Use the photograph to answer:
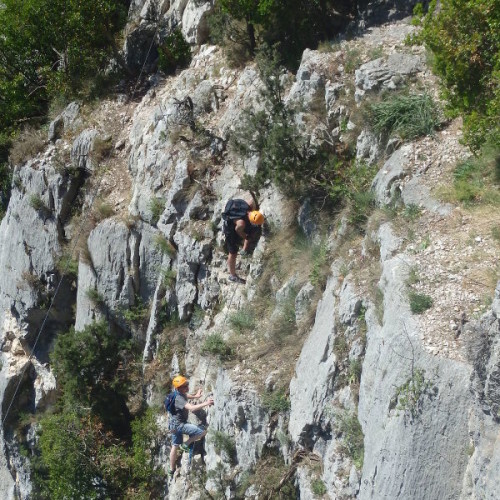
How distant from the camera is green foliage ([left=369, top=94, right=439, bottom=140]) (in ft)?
33.7

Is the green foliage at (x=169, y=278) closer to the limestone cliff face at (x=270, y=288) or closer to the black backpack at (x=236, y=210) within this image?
the limestone cliff face at (x=270, y=288)

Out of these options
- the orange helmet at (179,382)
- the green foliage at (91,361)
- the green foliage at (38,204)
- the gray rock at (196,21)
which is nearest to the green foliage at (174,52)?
the gray rock at (196,21)

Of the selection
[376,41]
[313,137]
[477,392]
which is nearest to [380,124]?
[313,137]

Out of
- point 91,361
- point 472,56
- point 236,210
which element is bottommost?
Result: point 91,361

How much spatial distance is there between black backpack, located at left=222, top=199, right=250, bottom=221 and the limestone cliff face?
18.0 inches

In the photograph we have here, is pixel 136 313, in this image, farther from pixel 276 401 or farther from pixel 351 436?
pixel 351 436

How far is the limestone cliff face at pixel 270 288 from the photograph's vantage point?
297 inches

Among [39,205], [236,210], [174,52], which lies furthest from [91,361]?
[174,52]

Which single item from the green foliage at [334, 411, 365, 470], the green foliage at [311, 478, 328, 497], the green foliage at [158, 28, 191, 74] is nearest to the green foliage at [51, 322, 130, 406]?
the green foliage at [311, 478, 328, 497]

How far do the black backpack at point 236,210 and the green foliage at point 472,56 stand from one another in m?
4.10

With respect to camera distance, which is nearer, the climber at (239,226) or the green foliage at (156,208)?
the climber at (239,226)

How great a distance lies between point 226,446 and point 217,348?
1502mm

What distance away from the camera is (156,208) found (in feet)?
45.5

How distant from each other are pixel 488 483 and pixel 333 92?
7135 mm
